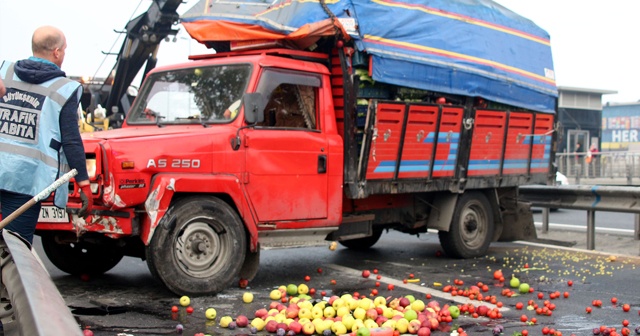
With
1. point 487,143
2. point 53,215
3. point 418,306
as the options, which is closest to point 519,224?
point 487,143

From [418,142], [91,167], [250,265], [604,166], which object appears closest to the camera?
[91,167]

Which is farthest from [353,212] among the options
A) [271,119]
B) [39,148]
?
[39,148]

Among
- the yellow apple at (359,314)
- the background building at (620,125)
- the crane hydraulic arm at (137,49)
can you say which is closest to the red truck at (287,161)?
the yellow apple at (359,314)

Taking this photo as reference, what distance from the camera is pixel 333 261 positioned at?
9.86 m

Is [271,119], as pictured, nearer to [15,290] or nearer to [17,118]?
[17,118]

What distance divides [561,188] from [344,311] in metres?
6.73

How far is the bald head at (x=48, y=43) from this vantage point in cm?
475

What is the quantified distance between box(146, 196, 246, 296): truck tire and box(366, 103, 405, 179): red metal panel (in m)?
2.10

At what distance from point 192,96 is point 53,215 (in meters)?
2.09

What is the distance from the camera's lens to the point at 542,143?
11.2 meters

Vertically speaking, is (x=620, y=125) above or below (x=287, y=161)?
above

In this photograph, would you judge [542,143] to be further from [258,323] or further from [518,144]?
[258,323]

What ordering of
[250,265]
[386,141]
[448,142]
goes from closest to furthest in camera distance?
1. [250,265]
2. [386,141]
3. [448,142]

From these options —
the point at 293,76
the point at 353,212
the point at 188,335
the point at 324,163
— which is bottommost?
the point at 188,335
